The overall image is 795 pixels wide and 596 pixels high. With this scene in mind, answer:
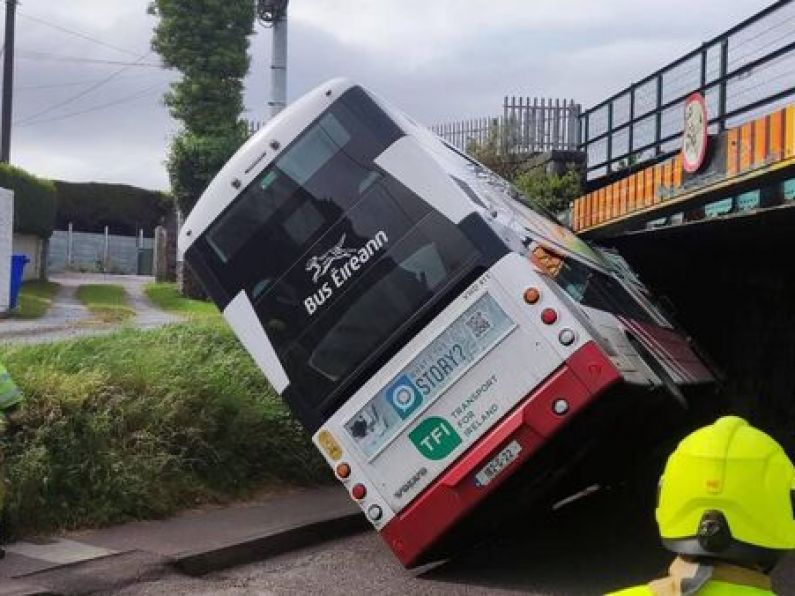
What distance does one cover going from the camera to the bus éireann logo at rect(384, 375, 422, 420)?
7.34 m

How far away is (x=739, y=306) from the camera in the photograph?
18.2m

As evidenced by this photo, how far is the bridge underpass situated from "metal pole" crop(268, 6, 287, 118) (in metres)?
5.73

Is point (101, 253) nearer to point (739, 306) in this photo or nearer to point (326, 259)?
point (739, 306)

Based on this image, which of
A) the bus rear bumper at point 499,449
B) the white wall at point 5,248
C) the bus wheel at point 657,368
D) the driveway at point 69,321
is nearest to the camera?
the bus rear bumper at point 499,449

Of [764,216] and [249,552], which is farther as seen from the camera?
[764,216]

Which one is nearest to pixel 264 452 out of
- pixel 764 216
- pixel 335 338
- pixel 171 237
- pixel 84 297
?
pixel 335 338

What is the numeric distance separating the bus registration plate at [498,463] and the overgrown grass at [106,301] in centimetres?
1463

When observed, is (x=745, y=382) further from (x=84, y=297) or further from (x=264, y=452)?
(x=84, y=297)

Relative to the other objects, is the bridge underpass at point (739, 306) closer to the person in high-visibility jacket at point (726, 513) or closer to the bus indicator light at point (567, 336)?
the bus indicator light at point (567, 336)

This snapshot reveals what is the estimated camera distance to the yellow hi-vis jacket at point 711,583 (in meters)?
2.12

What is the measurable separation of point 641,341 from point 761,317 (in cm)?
1007

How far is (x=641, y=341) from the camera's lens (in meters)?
8.72

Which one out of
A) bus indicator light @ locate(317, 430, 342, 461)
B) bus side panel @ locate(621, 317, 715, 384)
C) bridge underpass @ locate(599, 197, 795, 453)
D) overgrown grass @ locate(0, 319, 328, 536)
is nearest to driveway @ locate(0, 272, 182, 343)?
overgrown grass @ locate(0, 319, 328, 536)

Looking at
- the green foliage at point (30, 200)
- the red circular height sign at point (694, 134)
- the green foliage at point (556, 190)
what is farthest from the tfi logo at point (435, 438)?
the green foliage at point (30, 200)
